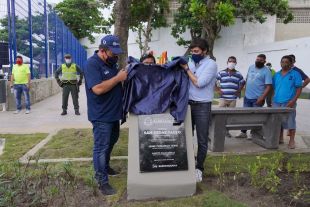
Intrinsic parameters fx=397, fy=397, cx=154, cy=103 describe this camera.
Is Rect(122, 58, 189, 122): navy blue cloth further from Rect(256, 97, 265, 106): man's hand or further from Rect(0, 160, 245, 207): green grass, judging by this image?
Rect(256, 97, 265, 106): man's hand

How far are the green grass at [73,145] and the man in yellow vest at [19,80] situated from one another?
166 inches

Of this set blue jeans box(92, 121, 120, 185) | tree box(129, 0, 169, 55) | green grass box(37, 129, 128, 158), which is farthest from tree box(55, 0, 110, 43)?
blue jeans box(92, 121, 120, 185)

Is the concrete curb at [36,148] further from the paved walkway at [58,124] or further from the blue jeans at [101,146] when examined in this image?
the blue jeans at [101,146]

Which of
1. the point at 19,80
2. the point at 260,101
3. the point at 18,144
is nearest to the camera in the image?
the point at 18,144

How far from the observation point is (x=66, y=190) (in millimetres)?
4523

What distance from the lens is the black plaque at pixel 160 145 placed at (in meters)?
4.41

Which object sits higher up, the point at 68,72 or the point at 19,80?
the point at 68,72

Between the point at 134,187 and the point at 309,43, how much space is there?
1761cm

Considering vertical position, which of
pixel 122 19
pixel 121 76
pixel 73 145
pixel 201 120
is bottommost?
pixel 73 145

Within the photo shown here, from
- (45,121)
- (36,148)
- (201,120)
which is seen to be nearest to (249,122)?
(201,120)

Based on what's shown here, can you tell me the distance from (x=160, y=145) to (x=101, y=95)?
859 mm

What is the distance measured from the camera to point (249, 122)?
22.7ft

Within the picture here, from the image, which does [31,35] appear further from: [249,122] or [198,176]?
[198,176]

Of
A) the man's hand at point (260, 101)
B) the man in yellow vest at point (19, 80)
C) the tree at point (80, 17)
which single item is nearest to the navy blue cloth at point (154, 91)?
the man's hand at point (260, 101)
